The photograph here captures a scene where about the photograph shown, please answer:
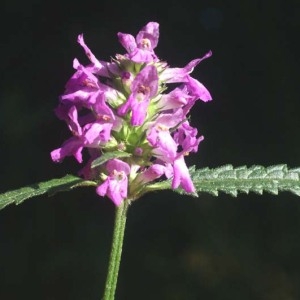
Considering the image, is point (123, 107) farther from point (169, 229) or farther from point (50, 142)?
point (50, 142)

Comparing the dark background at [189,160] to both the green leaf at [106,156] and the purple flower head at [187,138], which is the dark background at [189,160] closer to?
the purple flower head at [187,138]

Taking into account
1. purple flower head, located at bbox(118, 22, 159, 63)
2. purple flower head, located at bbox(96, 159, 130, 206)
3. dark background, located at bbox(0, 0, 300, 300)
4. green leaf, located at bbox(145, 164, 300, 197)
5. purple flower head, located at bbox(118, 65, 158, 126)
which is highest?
dark background, located at bbox(0, 0, 300, 300)

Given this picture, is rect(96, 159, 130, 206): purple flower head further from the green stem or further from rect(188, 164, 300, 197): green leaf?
rect(188, 164, 300, 197): green leaf

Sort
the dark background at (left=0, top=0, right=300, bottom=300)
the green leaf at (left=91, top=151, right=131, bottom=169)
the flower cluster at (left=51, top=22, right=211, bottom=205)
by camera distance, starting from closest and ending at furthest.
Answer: the green leaf at (left=91, top=151, right=131, bottom=169)
the flower cluster at (left=51, top=22, right=211, bottom=205)
the dark background at (left=0, top=0, right=300, bottom=300)

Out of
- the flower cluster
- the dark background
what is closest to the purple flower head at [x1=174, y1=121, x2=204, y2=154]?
the flower cluster

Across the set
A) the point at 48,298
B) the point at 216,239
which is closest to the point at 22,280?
the point at 48,298

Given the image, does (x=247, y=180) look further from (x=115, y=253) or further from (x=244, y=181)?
(x=115, y=253)

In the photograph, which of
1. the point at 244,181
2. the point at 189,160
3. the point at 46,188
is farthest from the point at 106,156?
the point at 189,160

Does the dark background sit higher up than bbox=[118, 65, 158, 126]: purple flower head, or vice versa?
the dark background
